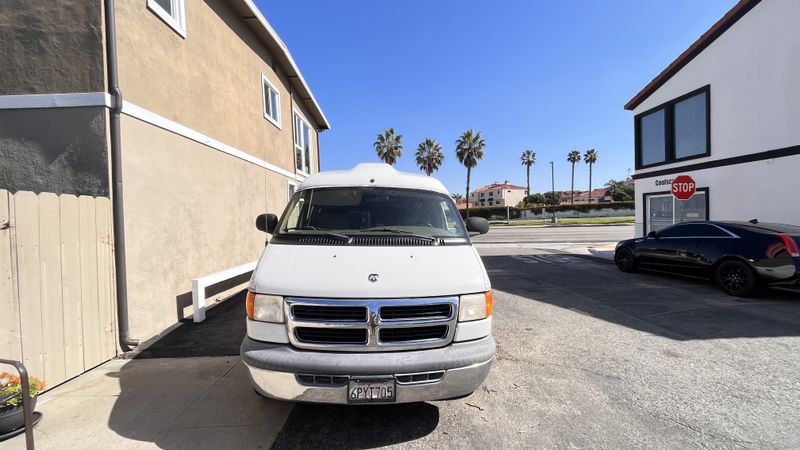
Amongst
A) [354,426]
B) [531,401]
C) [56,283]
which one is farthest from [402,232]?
[56,283]

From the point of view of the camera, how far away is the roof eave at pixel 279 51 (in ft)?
28.2

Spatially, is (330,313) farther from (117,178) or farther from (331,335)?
(117,178)

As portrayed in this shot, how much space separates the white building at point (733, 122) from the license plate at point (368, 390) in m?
12.2

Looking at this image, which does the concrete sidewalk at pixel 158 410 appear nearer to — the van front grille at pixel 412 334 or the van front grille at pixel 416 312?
the van front grille at pixel 412 334

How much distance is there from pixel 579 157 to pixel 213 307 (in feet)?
313

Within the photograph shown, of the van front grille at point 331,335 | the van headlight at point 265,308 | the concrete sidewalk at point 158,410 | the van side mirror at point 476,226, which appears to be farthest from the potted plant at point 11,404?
the van side mirror at point 476,226

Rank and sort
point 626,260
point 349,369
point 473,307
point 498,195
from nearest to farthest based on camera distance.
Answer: point 349,369 < point 473,307 < point 626,260 < point 498,195

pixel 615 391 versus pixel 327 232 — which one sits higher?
pixel 327 232

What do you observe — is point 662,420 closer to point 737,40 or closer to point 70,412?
point 70,412

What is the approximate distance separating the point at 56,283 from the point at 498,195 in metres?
114

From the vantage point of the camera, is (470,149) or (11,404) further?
(470,149)

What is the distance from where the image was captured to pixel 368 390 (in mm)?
2543

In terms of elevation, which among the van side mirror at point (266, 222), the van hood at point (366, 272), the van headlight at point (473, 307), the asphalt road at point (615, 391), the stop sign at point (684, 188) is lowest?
the asphalt road at point (615, 391)

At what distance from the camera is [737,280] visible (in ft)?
23.4
